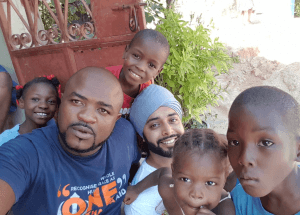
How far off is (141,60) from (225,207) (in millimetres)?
1452

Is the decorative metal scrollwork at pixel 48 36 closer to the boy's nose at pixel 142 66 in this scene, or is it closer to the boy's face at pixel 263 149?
the boy's nose at pixel 142 66

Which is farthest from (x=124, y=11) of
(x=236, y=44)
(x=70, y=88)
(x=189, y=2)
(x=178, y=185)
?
(x=189, y=2)

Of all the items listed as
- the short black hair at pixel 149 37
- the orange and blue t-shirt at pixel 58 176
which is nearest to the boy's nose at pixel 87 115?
the orange and blue t-shirt at pixel 58 176

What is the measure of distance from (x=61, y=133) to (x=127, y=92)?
107 cm

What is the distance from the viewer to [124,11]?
2291 millimetres

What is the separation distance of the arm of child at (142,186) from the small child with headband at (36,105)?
3.85 ft

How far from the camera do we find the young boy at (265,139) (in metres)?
0.96

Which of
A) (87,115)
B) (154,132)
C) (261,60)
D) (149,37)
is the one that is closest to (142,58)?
(149,37)

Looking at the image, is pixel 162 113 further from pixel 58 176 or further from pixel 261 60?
pixel 261 60

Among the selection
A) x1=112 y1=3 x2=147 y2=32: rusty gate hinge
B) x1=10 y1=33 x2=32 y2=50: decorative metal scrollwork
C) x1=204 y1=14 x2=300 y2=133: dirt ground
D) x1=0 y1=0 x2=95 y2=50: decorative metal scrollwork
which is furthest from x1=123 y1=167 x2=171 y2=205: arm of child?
x1=204 y1=14 x2=300 y2=133: dirt ground

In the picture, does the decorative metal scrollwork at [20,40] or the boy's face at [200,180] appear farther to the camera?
the decorative metal scrollwork at [20,40]

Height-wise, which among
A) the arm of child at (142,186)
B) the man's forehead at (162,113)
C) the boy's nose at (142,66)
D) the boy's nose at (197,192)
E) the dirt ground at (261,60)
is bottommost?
the dirt ground at (261,60)

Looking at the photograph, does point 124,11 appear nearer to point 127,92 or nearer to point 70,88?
point 127,92

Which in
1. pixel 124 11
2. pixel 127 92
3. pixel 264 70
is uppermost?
pixel 124 11
